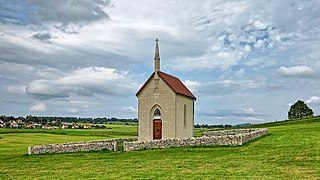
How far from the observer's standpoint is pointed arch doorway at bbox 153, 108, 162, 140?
32.4 metres

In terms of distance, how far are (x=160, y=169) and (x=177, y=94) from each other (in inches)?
623

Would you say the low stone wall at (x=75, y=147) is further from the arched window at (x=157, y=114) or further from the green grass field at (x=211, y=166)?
the green grass field at (x=211, y=166)

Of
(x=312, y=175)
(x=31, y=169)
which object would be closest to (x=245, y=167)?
(x=312, y=175)

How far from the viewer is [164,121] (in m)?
32.0

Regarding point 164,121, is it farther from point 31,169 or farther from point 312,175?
point 312,175

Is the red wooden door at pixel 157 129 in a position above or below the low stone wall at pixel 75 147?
above

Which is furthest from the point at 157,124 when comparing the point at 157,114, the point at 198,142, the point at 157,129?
the point at 198,142

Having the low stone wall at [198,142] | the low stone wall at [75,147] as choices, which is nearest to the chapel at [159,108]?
the low stone wall at [75,147]

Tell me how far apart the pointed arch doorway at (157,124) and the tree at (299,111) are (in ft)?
205

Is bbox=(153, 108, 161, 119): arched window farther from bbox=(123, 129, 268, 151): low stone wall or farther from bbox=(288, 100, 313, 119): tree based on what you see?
bbox=(288, 100, 313, 119): tree

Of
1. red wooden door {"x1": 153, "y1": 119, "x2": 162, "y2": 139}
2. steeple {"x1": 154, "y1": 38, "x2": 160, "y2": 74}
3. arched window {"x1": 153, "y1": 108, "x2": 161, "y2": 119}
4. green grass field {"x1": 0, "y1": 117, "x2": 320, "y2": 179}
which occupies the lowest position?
green grass field {"x1": 0, "y1": 117, "x2": 320, "y2": 179}

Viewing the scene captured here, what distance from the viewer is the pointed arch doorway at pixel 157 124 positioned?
32.4 metres

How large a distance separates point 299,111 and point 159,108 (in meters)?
62.9

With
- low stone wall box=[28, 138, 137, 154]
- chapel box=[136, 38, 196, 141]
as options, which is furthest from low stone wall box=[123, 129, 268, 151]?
chapel box=[136, 38, 196, 141]
